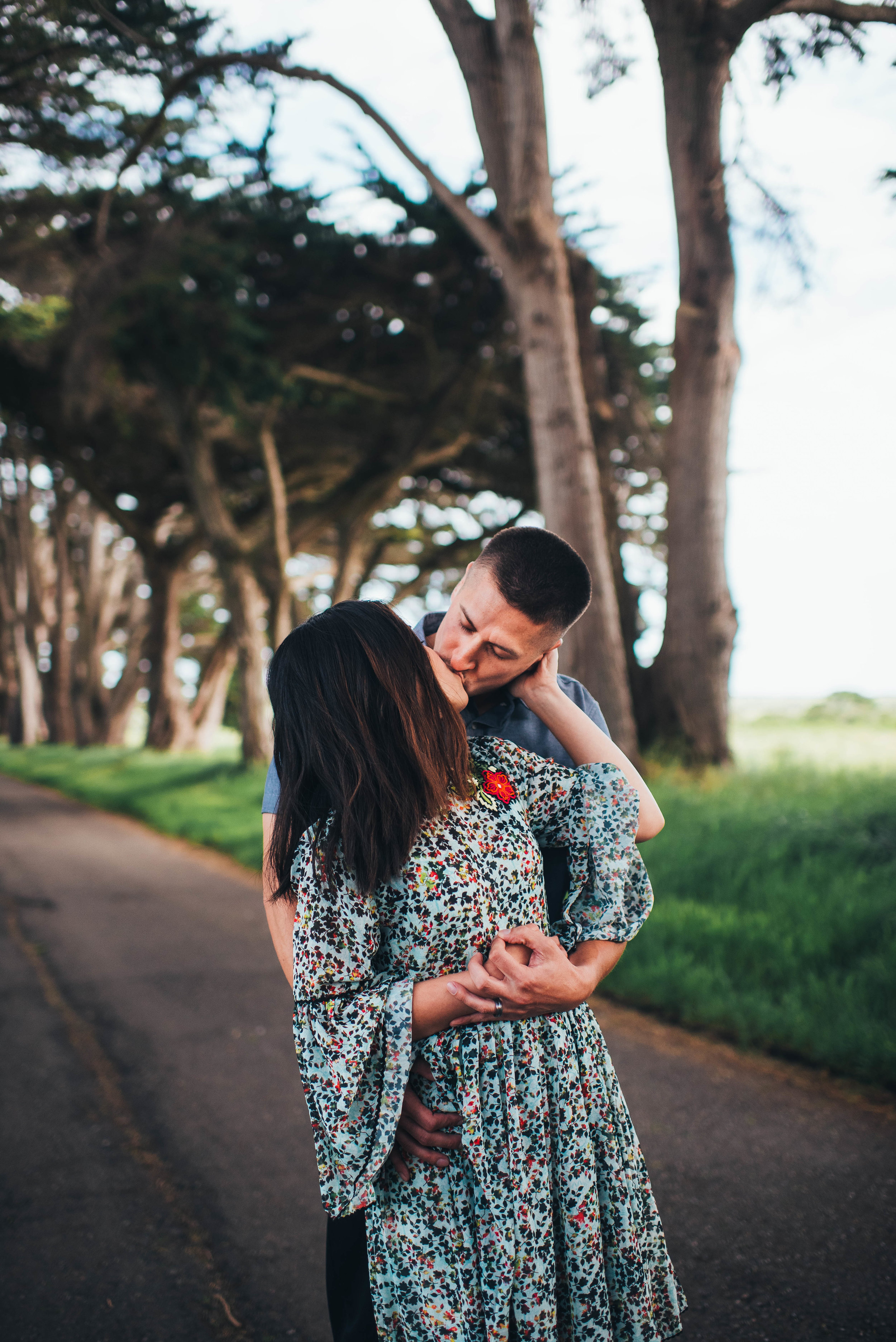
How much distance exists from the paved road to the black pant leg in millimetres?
861

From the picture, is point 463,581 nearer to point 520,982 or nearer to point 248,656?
point 520,982

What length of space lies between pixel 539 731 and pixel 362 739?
717 millimetres

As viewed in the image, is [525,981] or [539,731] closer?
[525,981]

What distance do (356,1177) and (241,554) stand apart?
1341 cm

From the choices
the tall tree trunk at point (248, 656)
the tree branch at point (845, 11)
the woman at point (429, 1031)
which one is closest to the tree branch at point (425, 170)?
the tree branch at point (845, 11)

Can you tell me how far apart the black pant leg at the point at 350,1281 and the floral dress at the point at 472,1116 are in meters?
0.12

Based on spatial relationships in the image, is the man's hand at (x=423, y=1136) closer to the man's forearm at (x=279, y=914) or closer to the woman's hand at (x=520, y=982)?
the woman's hand at (x=520, y=982)

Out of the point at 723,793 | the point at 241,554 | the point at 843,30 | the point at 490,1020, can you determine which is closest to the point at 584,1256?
the point at 490,1020

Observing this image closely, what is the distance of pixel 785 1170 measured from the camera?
3213 mm

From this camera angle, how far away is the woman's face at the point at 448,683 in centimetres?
174

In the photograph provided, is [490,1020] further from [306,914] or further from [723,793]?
[723,793]

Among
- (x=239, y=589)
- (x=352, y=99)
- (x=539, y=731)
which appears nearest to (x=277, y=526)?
(x=239, y=589)

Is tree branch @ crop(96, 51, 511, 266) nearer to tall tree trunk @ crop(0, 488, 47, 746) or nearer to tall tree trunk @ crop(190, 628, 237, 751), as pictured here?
tall tree trunk @ crop(190, 628, 237, 751)

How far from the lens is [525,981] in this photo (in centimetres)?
161
